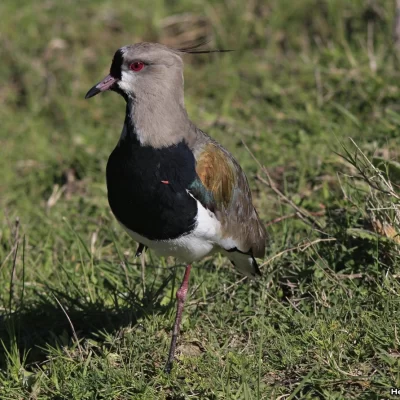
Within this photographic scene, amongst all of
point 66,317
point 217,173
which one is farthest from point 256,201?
point 66,317

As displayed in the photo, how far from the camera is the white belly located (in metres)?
3.59

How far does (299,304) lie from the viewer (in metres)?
3.98

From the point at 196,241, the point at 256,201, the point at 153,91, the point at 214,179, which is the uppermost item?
the point at 153,91

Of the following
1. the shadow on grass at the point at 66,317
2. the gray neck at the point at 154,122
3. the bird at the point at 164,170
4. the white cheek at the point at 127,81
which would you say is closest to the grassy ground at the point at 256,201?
the shadow on grass at the point at 66,317

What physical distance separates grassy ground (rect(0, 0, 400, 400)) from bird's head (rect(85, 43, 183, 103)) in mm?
948

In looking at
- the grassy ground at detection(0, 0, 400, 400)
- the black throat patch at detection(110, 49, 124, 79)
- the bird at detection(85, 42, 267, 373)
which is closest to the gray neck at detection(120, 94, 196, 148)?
the bird at detection(85, 42, 267, 373)

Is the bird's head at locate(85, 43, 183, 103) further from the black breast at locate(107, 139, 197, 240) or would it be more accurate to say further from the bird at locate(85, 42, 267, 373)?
the black breast at locate(107, 139, 197, 240)

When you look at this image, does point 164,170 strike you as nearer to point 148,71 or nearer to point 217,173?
point 217,173

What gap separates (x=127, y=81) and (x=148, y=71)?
112 mm

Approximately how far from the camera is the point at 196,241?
363 cm

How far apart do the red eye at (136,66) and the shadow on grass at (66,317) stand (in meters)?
1.16

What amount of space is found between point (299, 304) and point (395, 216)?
647 millimetres

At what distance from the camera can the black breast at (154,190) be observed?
3.51m

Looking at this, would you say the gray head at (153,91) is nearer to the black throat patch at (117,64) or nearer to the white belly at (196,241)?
the black throat patch at (117,64)
